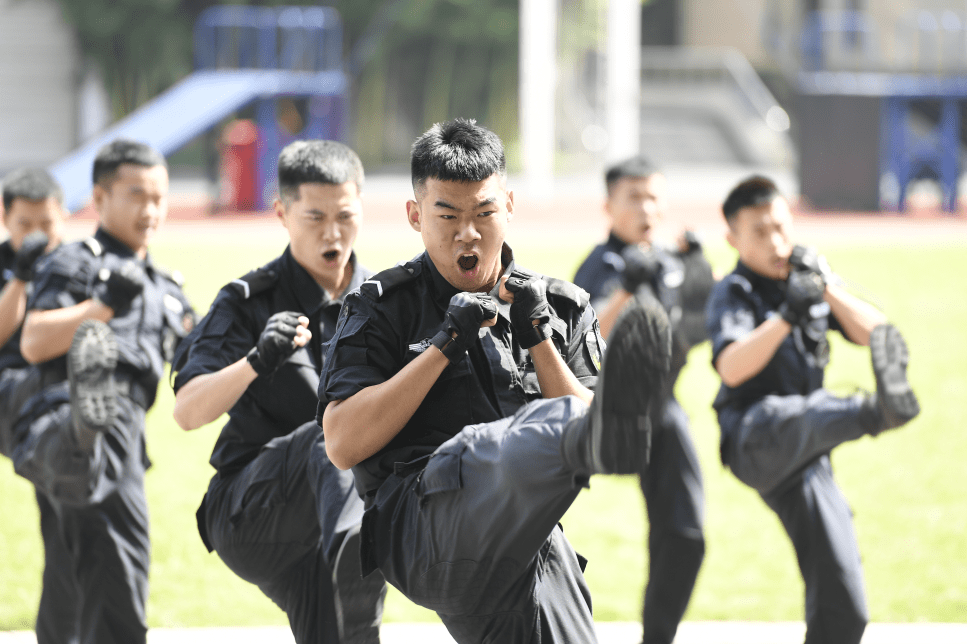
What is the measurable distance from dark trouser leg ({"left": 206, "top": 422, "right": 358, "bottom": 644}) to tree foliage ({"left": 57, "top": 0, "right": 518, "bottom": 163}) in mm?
24143

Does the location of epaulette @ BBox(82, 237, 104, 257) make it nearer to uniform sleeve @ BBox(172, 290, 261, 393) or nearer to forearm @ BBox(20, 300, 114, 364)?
forearm @ BBox(20, 300, 114, 364)

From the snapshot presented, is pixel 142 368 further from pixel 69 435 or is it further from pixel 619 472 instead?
pixel 619 472

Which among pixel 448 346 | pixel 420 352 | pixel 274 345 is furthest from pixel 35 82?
pixel 448 346

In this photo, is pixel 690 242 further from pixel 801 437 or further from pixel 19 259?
pixel 19 259

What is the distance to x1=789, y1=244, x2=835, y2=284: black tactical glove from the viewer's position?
12.9 ft

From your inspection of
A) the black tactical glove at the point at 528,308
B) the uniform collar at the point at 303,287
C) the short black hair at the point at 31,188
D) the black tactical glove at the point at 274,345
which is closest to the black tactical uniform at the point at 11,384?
the short black hair at the point at 31,188

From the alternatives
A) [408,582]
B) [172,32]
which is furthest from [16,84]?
[408,582]

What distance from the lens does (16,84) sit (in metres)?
27.4

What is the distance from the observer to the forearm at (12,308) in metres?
4.44

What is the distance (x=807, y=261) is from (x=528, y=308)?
164 cm

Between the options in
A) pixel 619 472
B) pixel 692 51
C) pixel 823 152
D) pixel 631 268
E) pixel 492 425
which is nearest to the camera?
pixel 619 472

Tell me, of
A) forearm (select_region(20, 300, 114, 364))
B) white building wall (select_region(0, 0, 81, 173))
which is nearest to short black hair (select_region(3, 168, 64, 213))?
forearm (select_region(20, 300, 114, 364))

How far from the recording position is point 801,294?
3836 mm

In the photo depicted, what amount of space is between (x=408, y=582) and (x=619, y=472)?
2.38 feet
